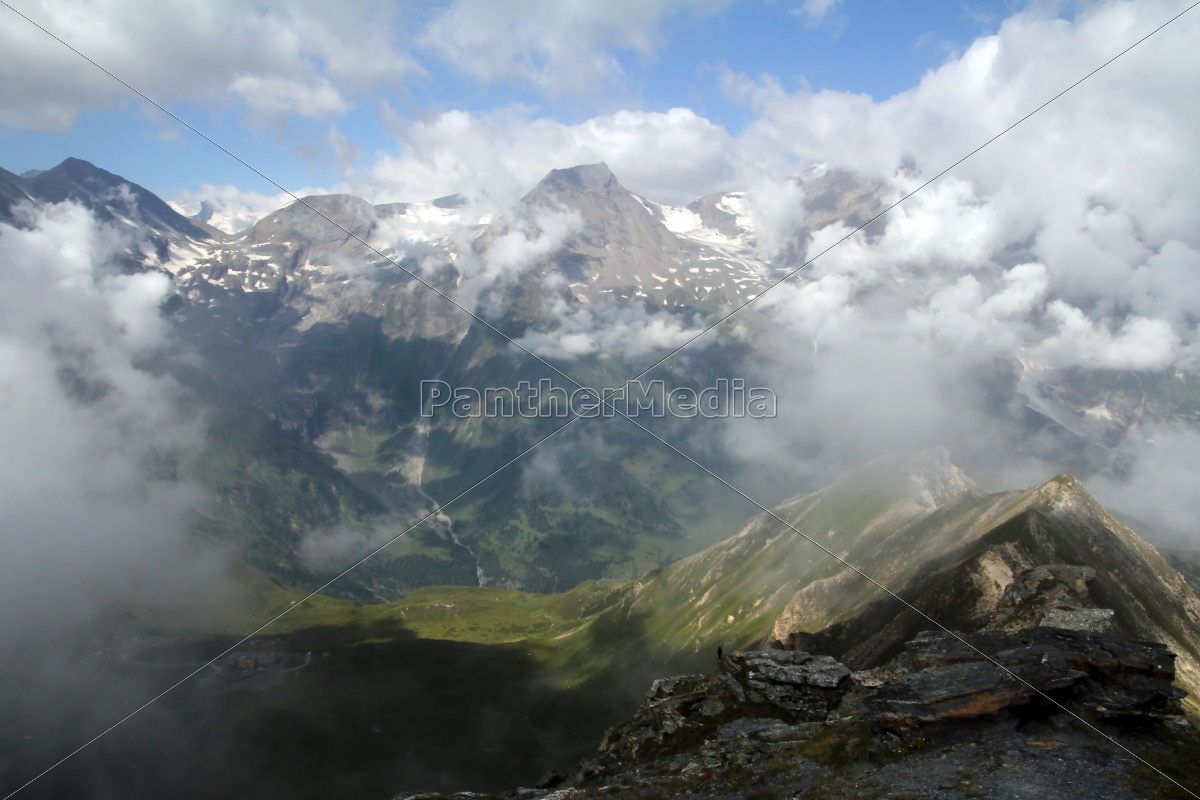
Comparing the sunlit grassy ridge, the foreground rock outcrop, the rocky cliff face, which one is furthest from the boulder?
the sunlit grassy ridge

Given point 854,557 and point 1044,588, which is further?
point 854,557

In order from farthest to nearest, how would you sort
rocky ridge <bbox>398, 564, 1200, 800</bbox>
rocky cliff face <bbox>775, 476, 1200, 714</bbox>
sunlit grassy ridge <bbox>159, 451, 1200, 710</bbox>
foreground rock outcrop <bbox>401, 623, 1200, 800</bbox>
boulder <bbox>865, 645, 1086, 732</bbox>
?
sunlit grassy ridge <bbox>159, 451, 1200, 710</bbox>, rocky cliff face <bbox>775, 476, 1200, 714</bbox>, boulder <bbox>865, 645, 1086, 732</bbox>, rocky ridge <bbox>398, 564, 1200, 800</bbox>, foreground rock outcrop <bbox>401, 623, 1200, 800</bbox>

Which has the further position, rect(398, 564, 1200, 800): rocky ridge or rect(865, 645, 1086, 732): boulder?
rect(865, 645, 1086, 732): boulder

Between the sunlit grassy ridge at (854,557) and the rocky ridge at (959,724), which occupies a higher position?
the rocky ridge at (959,724)

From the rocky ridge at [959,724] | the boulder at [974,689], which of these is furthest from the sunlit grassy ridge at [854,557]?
the boulder at [974,689]

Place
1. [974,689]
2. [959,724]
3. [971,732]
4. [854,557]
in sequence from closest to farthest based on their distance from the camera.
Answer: [971,732], [959,724], [974,689], [854,557]

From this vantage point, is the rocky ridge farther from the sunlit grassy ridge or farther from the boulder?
the sunlit grassy ridge

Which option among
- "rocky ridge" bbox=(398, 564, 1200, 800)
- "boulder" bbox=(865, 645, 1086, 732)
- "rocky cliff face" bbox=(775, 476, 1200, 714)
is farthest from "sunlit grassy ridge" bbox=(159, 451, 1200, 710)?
"boulder" bbox=(865, 645, 1086, 732)

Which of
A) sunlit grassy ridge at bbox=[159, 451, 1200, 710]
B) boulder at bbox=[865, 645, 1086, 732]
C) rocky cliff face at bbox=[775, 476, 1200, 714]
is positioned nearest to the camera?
boulder at bbox=[865, 645, 1086, 732]

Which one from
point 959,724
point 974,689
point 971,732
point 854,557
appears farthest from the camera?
point 854,557

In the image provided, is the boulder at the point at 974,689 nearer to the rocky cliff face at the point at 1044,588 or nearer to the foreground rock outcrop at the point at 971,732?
the foreground rock outcrop at the point at 971,732

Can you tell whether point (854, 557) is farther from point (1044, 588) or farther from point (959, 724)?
point (959, 724)

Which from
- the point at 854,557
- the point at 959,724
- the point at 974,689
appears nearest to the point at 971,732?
the point at 959,724

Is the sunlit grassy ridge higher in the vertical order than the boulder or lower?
lower
